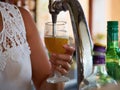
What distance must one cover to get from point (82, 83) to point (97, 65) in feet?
0.18

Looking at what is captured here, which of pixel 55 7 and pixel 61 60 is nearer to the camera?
pixel 55 7

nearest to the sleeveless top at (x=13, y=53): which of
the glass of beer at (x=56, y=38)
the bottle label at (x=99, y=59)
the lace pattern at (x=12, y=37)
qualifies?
the lace pattern at (x=12, y=37)

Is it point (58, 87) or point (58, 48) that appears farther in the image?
point (58, 87)

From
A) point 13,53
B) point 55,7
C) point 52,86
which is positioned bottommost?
point 52,86

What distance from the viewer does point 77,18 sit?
0.53 metres

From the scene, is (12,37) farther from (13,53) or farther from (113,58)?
(113,58)

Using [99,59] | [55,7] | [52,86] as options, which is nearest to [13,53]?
[52,86]

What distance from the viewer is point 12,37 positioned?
3.36 feet

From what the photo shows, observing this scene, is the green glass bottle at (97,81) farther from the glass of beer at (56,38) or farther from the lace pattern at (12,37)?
the lace pattern at (12,37)

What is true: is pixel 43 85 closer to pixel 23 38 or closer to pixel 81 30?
pixel 23 38

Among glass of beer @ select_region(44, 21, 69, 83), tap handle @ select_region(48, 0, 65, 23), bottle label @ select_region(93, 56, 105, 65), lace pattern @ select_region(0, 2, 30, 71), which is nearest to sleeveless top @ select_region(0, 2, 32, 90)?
lace pattern @ select_region(0, 2, 30, 71)

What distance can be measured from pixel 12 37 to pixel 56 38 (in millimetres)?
311

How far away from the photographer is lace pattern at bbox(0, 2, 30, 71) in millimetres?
996

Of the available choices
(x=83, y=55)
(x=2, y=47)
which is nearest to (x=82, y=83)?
(x=83, y=55)
